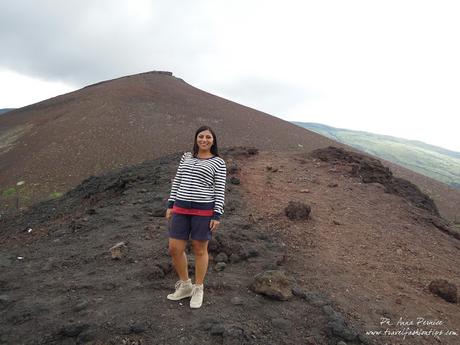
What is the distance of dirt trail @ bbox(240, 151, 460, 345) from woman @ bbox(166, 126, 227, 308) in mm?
1521

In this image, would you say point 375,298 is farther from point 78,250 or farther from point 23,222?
point 23,222

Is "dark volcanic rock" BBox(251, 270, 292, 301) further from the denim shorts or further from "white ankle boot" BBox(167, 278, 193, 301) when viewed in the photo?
the denim shorts

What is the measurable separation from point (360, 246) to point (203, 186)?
3255 mm

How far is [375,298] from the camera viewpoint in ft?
15.2

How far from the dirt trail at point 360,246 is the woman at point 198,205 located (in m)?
1.52

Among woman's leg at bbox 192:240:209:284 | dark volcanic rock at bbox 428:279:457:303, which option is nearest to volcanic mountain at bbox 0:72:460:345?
dark volcanic rock at bbox 428:279:457:303

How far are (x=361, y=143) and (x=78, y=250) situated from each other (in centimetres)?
16357

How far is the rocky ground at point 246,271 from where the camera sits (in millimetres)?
3746

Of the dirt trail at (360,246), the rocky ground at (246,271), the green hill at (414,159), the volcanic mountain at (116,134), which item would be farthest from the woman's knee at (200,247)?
the green hill at (414,159)

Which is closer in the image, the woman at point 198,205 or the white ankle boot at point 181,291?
the woman at point 198,205

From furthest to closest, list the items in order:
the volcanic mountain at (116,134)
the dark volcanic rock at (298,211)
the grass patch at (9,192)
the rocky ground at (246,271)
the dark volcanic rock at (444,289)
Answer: the volcanic mountain at (116,134) → the grass patch at (9,192) → the dark volcanic rock at (298,211) → the dark volcanic rock at (444,289) → the rocky ground at (246,271)

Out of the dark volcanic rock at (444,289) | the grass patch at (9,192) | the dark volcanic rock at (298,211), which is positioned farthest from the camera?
the grass patch at (9,192)

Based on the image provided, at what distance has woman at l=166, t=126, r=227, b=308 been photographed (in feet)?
13.1

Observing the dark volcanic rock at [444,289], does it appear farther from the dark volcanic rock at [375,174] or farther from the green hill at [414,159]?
the green hill at [414,159]
